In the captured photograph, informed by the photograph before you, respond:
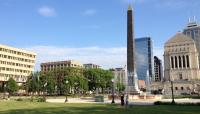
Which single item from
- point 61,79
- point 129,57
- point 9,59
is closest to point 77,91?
point 61,79

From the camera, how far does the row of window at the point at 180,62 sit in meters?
182

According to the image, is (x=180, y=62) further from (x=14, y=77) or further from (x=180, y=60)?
(x=14, y=77)

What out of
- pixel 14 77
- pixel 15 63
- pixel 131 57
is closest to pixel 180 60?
pixel 15 63

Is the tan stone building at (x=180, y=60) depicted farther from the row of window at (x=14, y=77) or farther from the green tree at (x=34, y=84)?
the green tree at (x=34, y=84)

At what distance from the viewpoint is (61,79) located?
123 meters

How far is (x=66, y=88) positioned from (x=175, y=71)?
95.1 metres

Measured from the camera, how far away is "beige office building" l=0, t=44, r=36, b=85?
132125 mm

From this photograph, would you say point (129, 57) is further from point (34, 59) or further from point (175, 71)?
point (175, 71)

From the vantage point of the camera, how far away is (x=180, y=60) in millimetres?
184375

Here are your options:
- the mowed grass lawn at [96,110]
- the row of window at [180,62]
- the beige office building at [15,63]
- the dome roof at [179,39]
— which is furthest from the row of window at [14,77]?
the mowed grass lawn at [96,110]

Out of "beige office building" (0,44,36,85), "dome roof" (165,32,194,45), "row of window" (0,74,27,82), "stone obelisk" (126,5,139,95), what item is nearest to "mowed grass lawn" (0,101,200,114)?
"stone obelisk" (126,5,139,95)

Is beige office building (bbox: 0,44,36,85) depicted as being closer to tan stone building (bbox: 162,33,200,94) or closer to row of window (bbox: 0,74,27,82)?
row of window (bbox: 0,74,27,82)

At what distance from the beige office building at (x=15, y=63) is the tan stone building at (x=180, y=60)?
79.4m

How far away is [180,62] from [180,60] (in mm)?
1240
